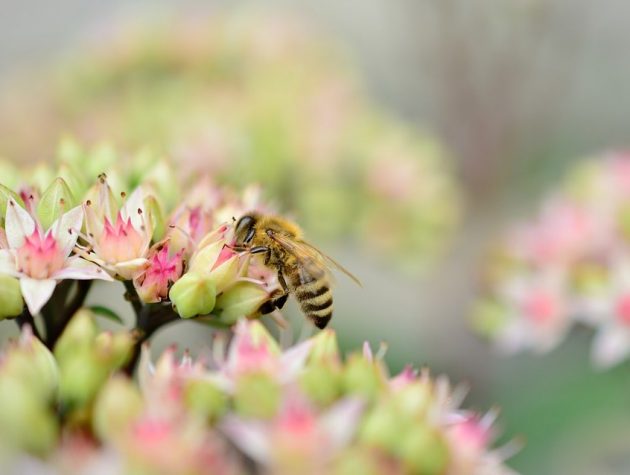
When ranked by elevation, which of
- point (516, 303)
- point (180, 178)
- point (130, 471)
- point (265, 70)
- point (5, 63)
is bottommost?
point (130, 471)

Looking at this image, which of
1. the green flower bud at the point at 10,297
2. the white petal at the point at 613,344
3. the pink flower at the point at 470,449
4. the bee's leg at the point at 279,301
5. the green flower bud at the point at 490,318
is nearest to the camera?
the pink flower at the point at 470,449

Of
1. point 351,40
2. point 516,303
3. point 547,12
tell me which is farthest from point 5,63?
point 516,303

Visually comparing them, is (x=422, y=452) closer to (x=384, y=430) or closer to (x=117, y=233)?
(x=384, y=430)

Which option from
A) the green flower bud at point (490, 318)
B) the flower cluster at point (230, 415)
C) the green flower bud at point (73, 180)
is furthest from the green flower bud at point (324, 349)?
the green flower bud at point (490, 318)

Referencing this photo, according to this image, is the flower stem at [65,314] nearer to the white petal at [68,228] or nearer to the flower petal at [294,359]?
the white petal at [68,228]

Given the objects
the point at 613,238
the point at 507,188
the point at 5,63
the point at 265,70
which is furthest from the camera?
the point at 5,63

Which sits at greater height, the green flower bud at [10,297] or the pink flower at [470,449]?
the pink flower at [470,449]

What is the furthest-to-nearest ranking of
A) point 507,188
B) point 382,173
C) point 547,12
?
point 507,188 → point 547,12 → point 382,173

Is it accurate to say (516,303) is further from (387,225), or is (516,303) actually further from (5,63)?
(5,63)

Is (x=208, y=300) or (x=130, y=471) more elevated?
(x=208, y=300)
